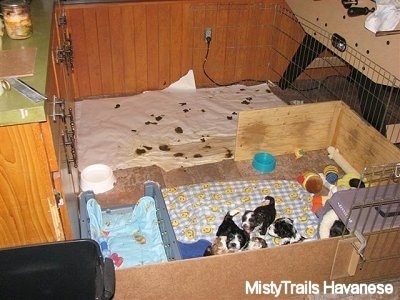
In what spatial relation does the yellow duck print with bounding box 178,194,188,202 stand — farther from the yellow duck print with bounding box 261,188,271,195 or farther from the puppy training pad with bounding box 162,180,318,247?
the yellow duck print with bounding box 261,188,271,195

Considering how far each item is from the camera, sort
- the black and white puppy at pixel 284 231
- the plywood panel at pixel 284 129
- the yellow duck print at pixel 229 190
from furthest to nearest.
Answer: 1. the plywood panel at pixel 284 129
2. the yellow duck print at pixel 229 190
3. the black and white puppy at pixel 284 231

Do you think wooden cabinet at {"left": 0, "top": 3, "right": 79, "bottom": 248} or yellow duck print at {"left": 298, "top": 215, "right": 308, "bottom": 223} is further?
yellow duck print at {"left": 298, "top": 215, "right": 308, "bottom": 223}

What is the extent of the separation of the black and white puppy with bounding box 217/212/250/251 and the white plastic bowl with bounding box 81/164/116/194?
645 mm

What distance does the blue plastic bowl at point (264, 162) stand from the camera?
2.32 m

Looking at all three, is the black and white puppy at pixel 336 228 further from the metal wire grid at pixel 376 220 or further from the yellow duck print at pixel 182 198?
the yellow duck print at pixel 182 198

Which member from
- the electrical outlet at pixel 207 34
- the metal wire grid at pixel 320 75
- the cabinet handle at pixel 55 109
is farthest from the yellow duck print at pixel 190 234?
the electrical outlet at pixel 207 34

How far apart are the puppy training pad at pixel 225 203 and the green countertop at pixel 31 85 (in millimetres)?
944

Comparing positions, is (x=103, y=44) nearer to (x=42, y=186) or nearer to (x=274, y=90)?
(x=274, y=90)

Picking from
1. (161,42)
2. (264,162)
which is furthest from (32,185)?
(161,42)

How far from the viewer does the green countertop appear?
1.06 metres

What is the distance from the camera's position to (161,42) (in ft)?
9.50

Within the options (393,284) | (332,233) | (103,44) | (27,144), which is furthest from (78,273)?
(103,44)

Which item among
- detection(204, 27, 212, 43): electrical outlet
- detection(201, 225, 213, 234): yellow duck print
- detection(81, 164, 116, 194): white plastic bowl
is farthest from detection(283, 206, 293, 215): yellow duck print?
detection(204, 27, 212, 43): electrical outlet

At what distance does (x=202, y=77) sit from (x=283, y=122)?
3.25 feet
